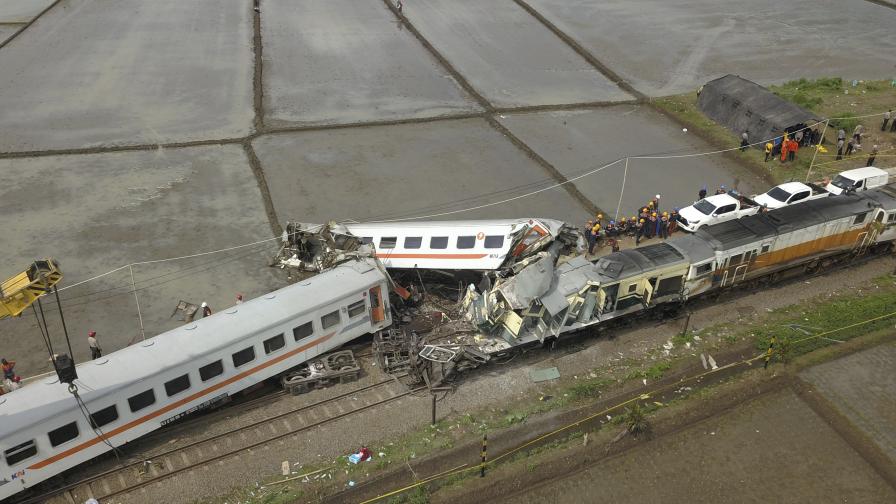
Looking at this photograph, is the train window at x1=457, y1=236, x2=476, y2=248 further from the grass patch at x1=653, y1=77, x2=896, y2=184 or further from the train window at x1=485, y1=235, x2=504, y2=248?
the grass patch at x1=653, y1=77, x2=896, y2=184

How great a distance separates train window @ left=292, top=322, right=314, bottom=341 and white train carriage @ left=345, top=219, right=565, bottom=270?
4610 millimetres

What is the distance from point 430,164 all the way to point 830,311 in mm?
20230

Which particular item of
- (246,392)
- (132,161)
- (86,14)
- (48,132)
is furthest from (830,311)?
(86,14)

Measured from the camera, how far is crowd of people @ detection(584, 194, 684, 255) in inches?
1168

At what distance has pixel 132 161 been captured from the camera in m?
36.3

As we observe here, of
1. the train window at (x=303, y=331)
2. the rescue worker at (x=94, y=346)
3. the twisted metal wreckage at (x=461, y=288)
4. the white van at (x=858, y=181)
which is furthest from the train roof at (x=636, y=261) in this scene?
the rescue worker at (x=94, y=346)

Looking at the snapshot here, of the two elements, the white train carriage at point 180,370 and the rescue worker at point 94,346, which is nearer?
the white train carriage at point 180,370

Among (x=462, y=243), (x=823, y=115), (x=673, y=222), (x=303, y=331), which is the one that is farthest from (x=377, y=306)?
(x=823, y=115)

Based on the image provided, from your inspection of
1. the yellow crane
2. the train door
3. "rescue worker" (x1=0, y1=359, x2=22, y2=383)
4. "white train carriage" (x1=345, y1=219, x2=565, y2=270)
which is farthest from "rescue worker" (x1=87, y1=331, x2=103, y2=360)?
"white train carriage" (x1=345, y1=219, x2=565, y2=270)

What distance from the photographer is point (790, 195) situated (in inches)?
1221

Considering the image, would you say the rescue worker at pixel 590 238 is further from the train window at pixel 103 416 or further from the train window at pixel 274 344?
the train window at pixel 103 416

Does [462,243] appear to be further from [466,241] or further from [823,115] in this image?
[823,115]

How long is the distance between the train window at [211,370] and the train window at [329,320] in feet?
11.5

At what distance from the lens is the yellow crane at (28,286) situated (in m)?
17.2
